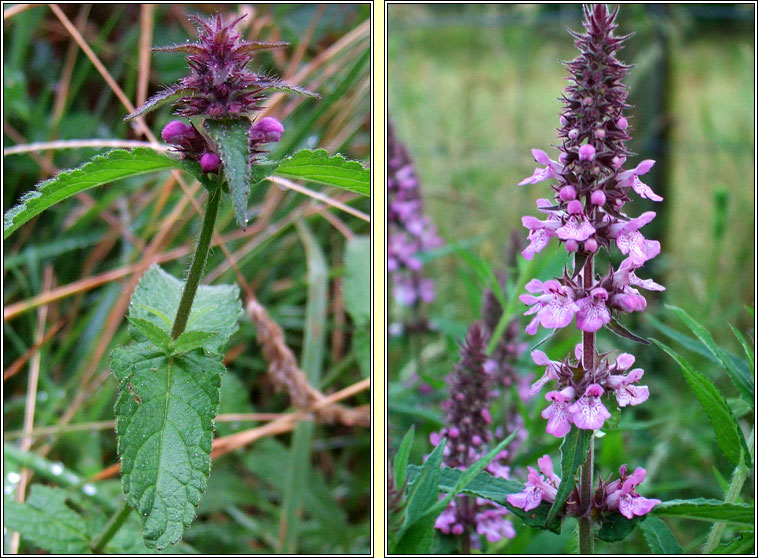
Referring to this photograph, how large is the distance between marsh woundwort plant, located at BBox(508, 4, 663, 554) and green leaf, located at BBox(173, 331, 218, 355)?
1.11ft

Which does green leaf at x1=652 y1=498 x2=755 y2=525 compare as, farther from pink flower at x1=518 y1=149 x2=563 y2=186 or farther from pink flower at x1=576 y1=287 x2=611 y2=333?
pink flower at x1=518 y1=149 x2=563 y2=186

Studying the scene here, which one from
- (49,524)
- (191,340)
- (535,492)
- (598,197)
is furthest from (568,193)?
(49,524)

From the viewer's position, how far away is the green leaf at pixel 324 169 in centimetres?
78

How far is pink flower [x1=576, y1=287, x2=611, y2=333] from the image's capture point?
71cm

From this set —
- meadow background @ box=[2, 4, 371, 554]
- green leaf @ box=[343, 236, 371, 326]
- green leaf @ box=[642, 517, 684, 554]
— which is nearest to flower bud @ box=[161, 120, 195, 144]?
meadow background @ box=[2, 4, 371, 554]

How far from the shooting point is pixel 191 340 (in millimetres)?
817

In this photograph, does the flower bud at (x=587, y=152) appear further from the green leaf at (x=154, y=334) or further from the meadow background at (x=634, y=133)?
the meadow background at (x=634, y=133)

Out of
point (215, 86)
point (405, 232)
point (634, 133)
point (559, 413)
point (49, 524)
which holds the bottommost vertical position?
point (49, 524)

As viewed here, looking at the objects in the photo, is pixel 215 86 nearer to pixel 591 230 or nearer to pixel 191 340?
pixel 191 340

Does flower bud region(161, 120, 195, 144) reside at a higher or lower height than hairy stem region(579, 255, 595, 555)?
higher

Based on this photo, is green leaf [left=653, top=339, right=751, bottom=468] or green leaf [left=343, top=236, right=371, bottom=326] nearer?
green leaf [left=653, top=339, right=751, bottom=468]

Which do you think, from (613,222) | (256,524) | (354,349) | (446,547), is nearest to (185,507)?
(446,547)

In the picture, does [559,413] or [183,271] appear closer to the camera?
[559,413]

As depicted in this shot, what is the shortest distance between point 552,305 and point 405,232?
90cm
